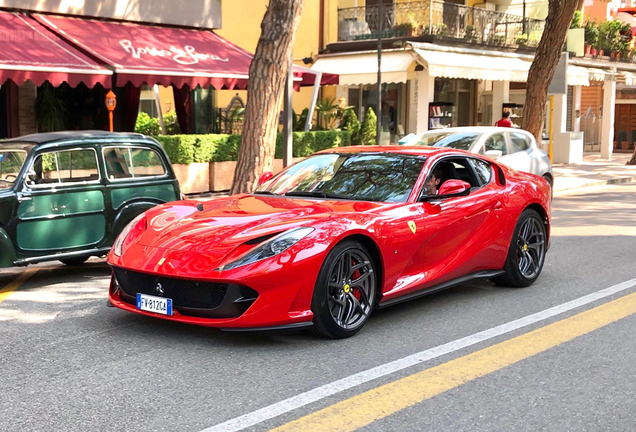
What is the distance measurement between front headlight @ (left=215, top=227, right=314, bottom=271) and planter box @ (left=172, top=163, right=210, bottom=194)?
10835mm

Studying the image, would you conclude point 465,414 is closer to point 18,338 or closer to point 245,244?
point 245,244

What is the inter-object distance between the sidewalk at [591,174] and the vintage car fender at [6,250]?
14433 millimetres

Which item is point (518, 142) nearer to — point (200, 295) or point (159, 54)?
point (159, 54)

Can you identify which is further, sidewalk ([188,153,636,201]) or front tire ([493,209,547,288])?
sidewalk ([188,153,636,201])

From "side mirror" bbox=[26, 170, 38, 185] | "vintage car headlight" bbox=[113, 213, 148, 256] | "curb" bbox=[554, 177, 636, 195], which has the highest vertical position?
"side mirror" bbox=[26, 170, 38, 185]

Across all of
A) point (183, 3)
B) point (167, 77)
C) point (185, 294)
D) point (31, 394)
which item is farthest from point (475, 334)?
point (183, 3)

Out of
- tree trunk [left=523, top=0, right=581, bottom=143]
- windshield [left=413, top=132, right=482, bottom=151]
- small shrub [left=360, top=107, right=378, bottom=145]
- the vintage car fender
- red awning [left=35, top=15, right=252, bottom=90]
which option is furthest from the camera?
small shrub [left=360, top=107, right=378, bottom=145]

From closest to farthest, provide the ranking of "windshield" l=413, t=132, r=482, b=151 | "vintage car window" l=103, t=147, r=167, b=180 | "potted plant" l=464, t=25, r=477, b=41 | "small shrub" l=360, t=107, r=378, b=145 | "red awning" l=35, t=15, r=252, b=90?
"vintage car window" l=103, t=147, r=167, b=180 < "windshield" l=413, t=132, r=482, b=151 < "red awning" l=35, t=15, r=252, b=90 < "small shrub" l=360, t=107, r=378, b=145 < "potted plant" l=464, t=25, r=477, b=41

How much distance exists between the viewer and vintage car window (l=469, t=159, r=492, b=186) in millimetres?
7488

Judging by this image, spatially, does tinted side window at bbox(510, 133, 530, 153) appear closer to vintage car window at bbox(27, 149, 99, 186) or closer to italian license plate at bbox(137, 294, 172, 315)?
vintage car window at bbox(27, 149, 99, 186)

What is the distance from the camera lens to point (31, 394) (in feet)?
15.2

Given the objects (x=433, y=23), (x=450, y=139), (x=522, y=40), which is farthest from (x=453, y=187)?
(x=522, y=40)

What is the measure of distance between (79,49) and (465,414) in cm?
1279

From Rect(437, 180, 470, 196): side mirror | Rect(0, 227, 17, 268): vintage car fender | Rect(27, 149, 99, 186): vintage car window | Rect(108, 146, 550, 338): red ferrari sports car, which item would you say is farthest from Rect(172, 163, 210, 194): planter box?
Rect(437, 180, 470, 196): side mirror
